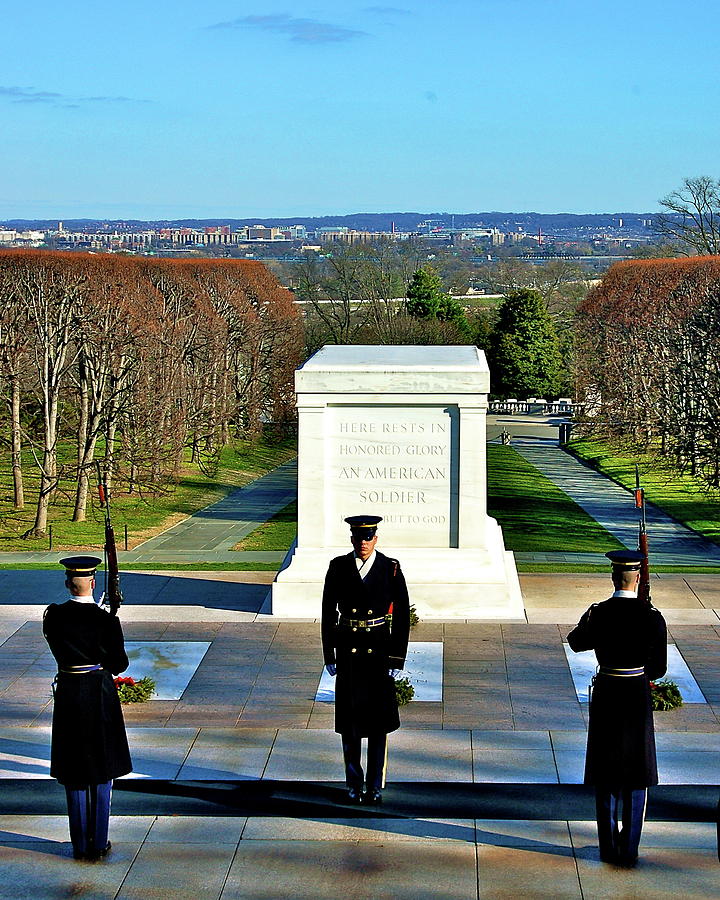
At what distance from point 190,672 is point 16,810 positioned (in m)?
3.20

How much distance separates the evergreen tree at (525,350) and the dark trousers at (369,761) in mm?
56439

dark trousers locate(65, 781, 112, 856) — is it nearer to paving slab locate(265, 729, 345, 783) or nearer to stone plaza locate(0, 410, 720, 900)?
stone plaza locate(0, 410, 720, 900)

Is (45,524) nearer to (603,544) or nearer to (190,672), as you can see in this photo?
(603,544)

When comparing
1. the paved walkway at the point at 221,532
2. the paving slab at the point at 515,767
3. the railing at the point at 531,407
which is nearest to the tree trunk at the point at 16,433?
the paved walkway at the point at 221,532

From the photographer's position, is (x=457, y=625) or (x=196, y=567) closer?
(x=457, y=625)

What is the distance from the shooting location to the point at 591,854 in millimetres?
6973

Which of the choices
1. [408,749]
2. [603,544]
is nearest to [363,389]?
[408,749]

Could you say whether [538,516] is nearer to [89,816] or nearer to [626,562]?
[626,562]

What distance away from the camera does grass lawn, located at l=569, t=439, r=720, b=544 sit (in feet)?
93.2

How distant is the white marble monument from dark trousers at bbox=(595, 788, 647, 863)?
5628 millimetres

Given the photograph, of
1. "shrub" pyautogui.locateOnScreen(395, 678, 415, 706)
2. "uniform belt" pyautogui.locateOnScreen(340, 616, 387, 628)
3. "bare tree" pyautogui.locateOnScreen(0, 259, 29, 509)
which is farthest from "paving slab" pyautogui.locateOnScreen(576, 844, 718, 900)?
"bare tree" pyautogui.locateOnScreen(0, 259, 29, 509)

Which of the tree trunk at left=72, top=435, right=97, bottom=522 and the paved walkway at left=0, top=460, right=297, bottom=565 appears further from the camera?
the tree trunk at left=72, top=435, right=97, bottom=522

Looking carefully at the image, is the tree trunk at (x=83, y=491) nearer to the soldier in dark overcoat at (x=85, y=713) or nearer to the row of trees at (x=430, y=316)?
the soldier in dark overcoat at (x=85, y=713)

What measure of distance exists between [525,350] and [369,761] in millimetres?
57038
